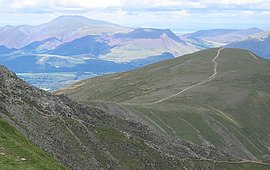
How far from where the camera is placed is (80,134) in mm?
73438

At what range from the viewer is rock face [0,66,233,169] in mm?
64875

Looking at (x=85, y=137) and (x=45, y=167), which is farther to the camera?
(x=85, y=137)

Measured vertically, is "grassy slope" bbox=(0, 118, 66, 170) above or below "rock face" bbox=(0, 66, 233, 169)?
above

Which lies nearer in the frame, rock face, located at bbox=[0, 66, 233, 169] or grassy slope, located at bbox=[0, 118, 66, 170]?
grassy slope, located at bbox=[0, 118, 66, 170]

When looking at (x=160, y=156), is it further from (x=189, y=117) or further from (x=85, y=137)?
(x=189, y=117)

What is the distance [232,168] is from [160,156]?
26.6 metres

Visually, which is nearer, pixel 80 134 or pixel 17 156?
pixel 17 156

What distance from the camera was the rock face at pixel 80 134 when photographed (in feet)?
213

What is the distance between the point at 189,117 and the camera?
5837 inches

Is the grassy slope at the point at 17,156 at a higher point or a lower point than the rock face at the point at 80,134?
higher

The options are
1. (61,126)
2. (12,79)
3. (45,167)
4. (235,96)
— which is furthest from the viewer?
(235,96)

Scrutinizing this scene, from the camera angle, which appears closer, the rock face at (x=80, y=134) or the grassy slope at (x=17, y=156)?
the grassy slope at (x=17, y=156)

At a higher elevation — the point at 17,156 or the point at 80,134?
the point at 17,156

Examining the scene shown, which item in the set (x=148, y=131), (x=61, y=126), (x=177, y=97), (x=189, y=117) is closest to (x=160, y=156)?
(x=148, y=131)
